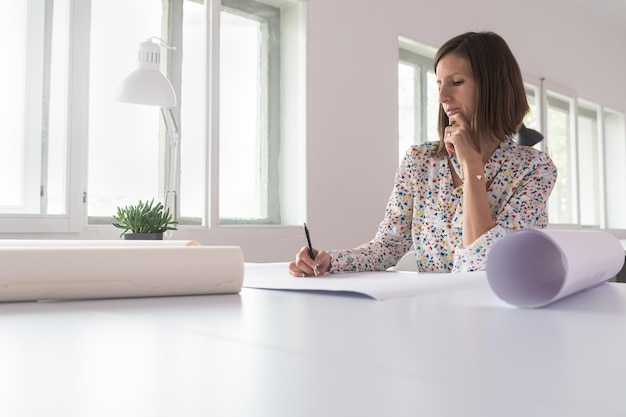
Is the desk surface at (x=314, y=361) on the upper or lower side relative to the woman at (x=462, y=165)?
lower

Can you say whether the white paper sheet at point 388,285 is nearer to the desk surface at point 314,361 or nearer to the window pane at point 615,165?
the desk surface at point 314,361

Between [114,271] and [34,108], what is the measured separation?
175 cm

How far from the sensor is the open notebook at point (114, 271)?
0.64 meters

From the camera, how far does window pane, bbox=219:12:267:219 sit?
2.90 metres

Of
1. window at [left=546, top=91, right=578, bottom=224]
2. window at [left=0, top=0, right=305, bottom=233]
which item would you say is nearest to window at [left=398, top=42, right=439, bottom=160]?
window at [left=0, top=0, right=305, bottom=233]

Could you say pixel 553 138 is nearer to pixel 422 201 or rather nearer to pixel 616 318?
pixel 422 201

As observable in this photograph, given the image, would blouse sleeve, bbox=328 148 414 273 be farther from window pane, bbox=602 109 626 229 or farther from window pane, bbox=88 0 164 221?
window pane, bbox=602 109 626 229

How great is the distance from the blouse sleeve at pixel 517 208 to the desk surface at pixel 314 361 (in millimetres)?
682

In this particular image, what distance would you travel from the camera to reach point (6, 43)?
212 cm

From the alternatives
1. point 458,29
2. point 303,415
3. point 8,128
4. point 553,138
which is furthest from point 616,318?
point 553,138

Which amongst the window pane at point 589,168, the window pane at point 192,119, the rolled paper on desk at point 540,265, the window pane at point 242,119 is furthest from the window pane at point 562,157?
the rolled paper on desk at point 540,265

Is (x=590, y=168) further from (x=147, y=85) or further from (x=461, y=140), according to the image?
(x=147, y=85)

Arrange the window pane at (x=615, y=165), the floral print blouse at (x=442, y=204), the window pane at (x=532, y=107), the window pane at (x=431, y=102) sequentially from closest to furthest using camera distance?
1. the floral print blouse at (x=442, y=204)
2. the window pane at (x=431, y=102)
3. the window pane at (x=532, y=107)
4. the window pane at (x=615, y=165)

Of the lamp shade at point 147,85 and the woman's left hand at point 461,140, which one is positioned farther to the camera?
the lamp shade at point 147,85
